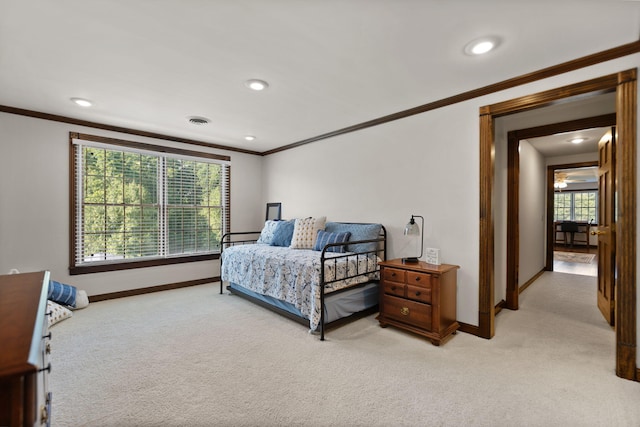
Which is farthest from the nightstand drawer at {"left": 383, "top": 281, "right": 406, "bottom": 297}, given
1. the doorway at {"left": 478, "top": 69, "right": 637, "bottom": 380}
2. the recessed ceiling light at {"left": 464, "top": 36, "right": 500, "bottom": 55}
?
the recessed ceiling light at {"left": 464, "top": 36, "right": 500, "bottom": 55}

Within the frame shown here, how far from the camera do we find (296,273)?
2980 millimetres

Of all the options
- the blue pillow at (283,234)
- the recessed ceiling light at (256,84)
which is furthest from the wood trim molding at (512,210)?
the recessed ceiling light at (256,84)

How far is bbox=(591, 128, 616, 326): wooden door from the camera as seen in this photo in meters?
2.72

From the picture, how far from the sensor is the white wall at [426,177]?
110 inches

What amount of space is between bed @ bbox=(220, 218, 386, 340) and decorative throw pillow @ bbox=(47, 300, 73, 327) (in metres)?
1.73

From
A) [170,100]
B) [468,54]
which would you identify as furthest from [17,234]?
[468,54]

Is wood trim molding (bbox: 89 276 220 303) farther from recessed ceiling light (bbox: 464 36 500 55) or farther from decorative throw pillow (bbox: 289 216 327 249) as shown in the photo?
recessed ceiling light (bbox: 464 36 500 55)

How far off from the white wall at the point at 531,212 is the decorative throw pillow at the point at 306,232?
9.37 ft

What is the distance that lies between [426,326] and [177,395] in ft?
6.71

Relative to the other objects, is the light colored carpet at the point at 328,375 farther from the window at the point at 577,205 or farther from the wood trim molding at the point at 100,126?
the window at the point at 577,205

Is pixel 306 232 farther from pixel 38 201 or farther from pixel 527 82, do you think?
pixel 38 201

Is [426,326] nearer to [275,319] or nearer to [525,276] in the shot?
[275,319]

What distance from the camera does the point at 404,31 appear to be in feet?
6.14

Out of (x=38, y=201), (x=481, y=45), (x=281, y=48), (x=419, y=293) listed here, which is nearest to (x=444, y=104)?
(x=481, y=45)
